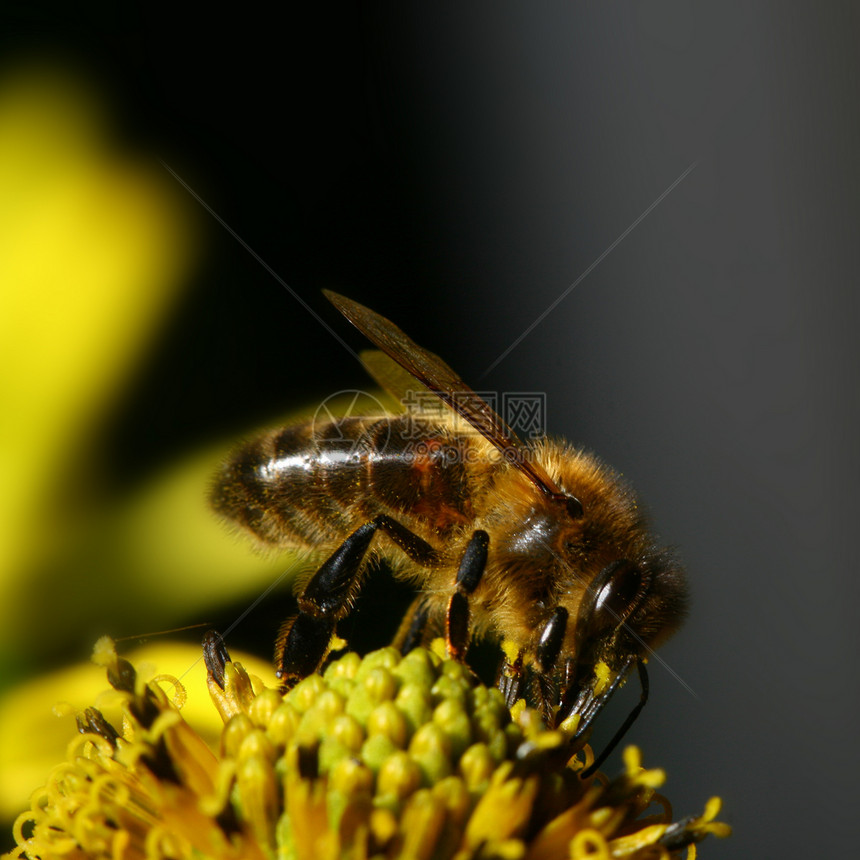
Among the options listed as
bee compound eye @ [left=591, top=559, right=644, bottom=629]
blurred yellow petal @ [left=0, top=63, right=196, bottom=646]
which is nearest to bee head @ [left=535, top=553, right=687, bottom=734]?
bee compound eye @ [left=591, top=559, right=644, bottom=629]

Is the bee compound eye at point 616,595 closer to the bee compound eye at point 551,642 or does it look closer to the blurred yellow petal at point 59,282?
the bee compound eye at point 551,642

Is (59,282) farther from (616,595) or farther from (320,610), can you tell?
(616,595)

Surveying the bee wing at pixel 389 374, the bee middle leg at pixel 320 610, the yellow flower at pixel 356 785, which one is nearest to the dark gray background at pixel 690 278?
the bee wing at pixel 389 374

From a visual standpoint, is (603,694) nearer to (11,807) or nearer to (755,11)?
(11,807)

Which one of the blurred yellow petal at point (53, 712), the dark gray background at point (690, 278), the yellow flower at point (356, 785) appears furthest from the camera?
the dark gray background at point (690, 278)

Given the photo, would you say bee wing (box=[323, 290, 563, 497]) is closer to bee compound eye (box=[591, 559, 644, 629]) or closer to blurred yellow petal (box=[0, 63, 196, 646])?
bee compound eye (box=[591, 559, 644, 629])

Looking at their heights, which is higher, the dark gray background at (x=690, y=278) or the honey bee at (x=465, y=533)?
the dark gray background at (x=690, y=278)
